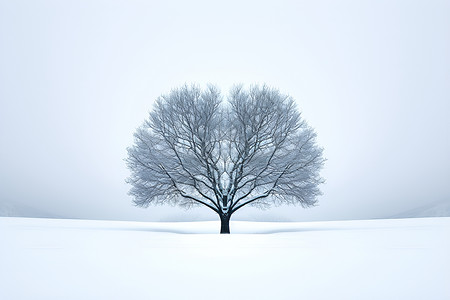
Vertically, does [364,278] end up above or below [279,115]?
below

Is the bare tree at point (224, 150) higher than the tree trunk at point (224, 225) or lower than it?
higher

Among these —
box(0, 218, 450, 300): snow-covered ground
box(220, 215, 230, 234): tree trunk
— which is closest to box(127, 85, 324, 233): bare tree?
box(220, 215, 230, 234): tree trunk

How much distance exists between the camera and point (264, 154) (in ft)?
87.1

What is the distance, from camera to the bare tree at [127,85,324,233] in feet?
85.0

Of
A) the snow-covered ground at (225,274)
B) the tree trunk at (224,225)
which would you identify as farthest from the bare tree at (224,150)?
the snow-covered ground at (225,274)

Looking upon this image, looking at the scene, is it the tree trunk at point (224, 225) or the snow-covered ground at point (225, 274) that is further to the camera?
the tree trunk at point (224, 225)

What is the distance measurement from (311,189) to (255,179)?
3.71 meters

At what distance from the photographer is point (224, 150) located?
26.9 m

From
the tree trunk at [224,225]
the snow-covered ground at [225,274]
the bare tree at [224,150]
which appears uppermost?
the bare tree at [224,150]

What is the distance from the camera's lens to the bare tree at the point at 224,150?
2591 centimetres

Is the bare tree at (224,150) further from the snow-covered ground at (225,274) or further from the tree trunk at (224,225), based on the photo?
the snow-covered ground at (225,274)

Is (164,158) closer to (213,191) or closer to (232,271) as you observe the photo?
(213,191)

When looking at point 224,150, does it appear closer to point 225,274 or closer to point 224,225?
A: point 224,225

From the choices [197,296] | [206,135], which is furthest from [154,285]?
[206,135]
